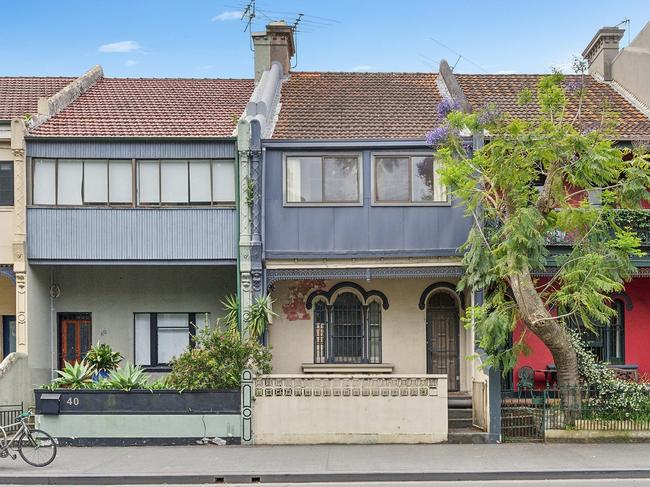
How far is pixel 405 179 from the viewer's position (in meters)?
19.8

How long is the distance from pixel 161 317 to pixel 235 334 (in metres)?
5.23

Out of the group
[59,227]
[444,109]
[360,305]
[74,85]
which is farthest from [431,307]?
[74,85]

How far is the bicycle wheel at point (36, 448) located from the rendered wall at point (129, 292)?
7.23 metres

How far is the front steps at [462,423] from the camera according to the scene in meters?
17.4

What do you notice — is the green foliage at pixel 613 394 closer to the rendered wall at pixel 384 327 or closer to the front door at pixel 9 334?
the rendered wall at pixel 384 327

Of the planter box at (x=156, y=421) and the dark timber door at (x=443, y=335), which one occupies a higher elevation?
the dark timber door at (x=443, y=335)

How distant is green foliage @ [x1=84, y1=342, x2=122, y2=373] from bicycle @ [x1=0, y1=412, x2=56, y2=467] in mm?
4821

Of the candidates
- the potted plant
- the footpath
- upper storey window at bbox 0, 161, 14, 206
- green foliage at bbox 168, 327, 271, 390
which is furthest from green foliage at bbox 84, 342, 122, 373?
upper storey window at bbox 0, 161, 14, 206

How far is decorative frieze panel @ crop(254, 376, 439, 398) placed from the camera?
17344 millimetres

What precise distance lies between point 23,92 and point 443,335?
13.7m

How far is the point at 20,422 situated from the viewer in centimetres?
1540

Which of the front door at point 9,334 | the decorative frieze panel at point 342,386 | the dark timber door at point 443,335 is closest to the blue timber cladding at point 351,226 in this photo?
the dark timber door at point 443,335

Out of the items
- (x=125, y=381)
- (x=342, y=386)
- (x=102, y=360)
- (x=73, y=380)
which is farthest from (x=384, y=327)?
(x=73, y=380)

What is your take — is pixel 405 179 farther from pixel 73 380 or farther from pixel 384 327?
pixel 73 380
